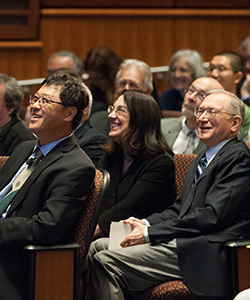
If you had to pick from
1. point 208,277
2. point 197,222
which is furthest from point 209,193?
point 208,277

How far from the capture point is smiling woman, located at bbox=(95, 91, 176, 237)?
2.75 meters

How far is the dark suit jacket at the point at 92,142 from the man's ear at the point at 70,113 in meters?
0.67

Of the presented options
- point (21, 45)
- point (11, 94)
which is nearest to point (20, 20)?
point (21, 45)

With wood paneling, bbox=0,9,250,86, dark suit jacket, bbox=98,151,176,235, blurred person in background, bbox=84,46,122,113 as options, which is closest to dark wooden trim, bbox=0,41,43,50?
wood paneling, bbox=0,9,250,86

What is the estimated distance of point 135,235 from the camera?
247 cm

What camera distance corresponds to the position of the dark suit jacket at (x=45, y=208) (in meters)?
2.22

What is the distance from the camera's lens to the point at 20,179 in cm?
251

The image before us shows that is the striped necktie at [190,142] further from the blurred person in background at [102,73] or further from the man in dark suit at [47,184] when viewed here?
the man in dark suit at [47,184]

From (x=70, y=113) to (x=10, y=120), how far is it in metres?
0.98

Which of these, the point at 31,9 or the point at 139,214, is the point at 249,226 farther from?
the point at 31,9

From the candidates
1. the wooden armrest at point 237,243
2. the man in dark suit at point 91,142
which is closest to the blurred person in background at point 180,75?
the man in dark suit at point 91,142

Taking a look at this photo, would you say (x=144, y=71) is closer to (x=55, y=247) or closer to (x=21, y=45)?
(x=21, y=45)

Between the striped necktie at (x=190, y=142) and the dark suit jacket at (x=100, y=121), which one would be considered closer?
the striped necktie at (x=190, y=142)

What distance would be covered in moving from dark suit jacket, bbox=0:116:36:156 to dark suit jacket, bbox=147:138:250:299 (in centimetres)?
112
